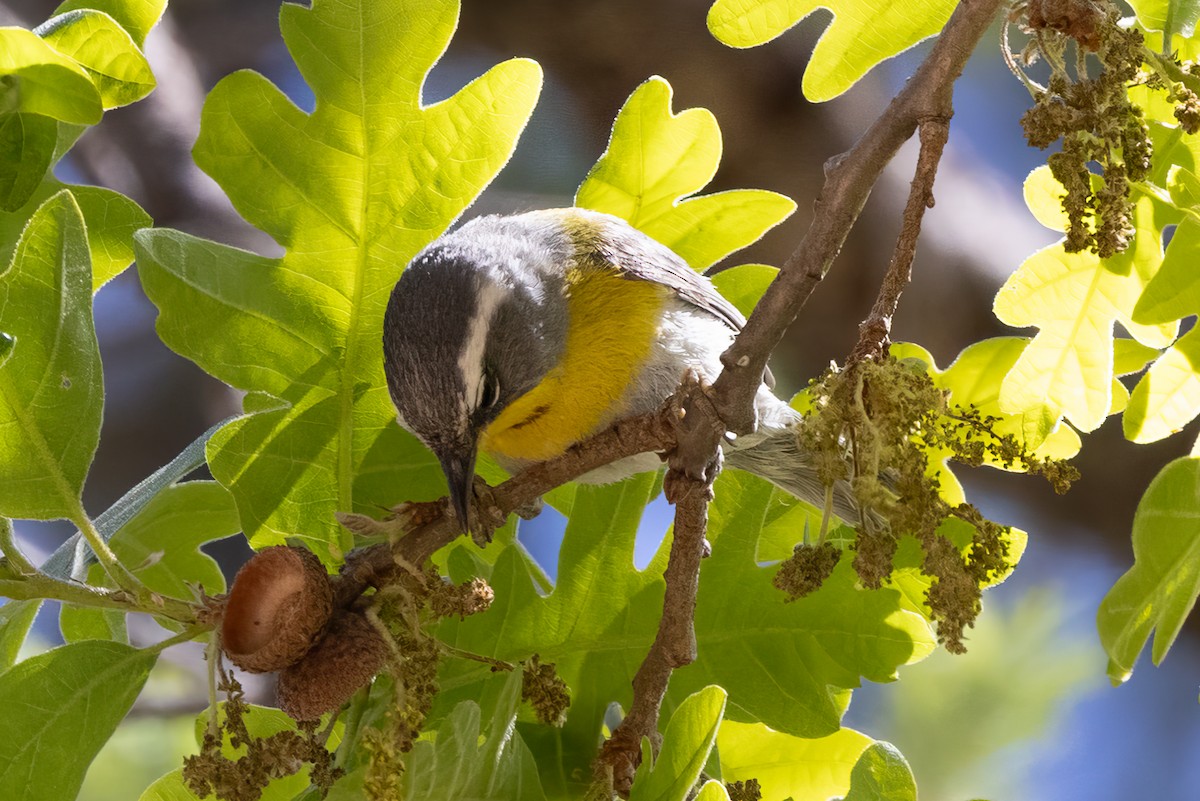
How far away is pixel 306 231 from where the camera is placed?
1398 mm

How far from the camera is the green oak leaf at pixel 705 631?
4.37 feet

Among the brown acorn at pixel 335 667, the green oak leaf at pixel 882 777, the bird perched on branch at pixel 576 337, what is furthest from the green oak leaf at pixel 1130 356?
the brown acorn at pixel 335 667

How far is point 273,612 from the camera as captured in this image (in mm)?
1092

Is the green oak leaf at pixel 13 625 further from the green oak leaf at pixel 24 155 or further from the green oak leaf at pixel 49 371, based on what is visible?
the green oak leaf at pixel 24 155

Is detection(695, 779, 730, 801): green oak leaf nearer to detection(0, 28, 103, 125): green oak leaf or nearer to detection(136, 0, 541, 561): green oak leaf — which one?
detection(136, 0, 541, 561): green oak leaf

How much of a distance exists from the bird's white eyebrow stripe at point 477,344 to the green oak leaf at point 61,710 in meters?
0.50

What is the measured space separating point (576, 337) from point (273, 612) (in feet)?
2.50

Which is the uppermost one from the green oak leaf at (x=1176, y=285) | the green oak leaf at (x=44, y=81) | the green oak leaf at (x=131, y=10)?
the green oak leaf at (x=131, y=10)

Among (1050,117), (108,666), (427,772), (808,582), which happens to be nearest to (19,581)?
(108,666)

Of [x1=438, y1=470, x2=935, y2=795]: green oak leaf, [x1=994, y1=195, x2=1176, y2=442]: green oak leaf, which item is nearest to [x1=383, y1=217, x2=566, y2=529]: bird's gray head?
[x1=438, y1=470, x2=935, y2=795]: green oak leaf

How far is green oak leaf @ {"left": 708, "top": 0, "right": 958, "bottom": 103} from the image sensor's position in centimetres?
135

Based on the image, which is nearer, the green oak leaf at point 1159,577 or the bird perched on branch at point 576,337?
the green oak leaf at point 1159,577

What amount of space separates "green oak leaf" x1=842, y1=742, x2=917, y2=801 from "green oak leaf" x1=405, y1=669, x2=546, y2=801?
1.03ft

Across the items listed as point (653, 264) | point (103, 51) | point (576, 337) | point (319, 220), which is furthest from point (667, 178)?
point (103, 51)
